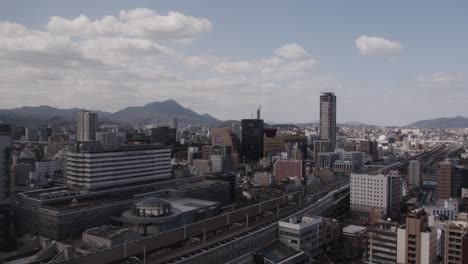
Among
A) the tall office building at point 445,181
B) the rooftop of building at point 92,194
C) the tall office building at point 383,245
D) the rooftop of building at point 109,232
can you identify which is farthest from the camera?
the tall office building at point 445,181

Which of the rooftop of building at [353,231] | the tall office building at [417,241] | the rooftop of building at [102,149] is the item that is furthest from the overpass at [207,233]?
the rooftop of building at [102,149]

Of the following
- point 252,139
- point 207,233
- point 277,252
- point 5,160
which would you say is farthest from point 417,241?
point 252,139

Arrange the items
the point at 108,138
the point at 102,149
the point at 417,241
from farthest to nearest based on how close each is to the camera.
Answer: the point at 108,138, the point at 102,149, the point at 417,241

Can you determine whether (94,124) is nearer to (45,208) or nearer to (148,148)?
(148,148)

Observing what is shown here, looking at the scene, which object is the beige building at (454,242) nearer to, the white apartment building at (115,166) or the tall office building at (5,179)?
the white apartment building at (115,166)

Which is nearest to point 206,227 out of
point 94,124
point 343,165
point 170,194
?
point 170,194

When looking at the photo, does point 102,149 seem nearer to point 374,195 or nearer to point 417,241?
point 374,195
